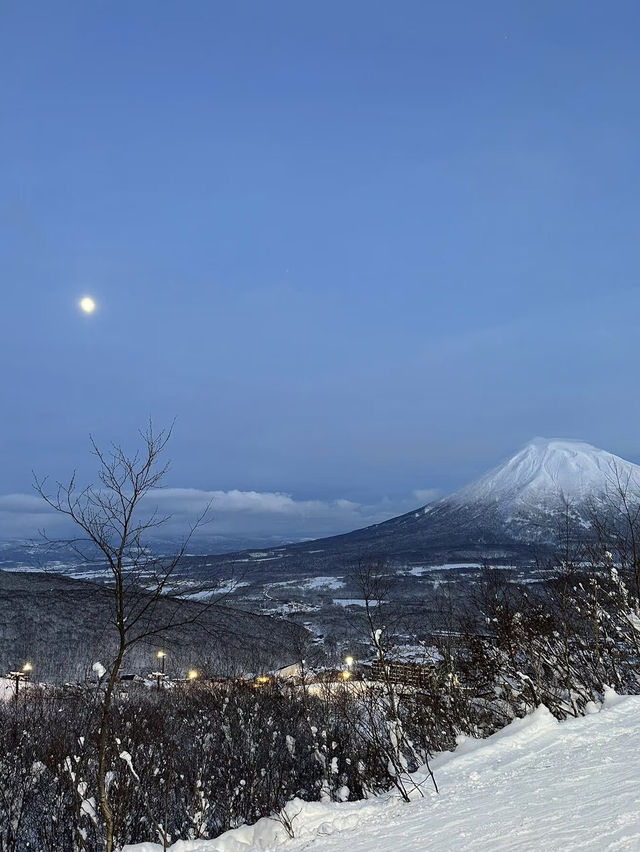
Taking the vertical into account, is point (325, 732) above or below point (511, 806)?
below

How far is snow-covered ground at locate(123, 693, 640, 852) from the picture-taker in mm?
6102

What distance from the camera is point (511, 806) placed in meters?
7.24

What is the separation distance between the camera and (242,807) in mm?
23828

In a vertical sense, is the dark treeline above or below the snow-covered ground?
below

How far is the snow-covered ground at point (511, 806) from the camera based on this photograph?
6.10 m

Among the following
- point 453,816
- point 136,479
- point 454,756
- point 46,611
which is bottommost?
point 46,611

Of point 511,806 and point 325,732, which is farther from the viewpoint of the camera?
point 325,732

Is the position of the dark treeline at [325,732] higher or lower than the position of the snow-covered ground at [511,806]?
lower

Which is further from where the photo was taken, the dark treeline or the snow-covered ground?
the dark treeline

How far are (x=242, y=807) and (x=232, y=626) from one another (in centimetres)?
9803

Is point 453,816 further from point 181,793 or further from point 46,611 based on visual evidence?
point 46,611

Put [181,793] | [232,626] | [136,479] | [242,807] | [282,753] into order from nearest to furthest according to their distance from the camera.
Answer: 1. [136,479]
2. [242,807]
3. [181,793]
4. [282,753]
5. [232,626]

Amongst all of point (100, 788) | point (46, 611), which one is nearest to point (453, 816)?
point (100, 788)

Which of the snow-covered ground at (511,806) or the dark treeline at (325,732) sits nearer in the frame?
the snow-covered ground at (511,806)
